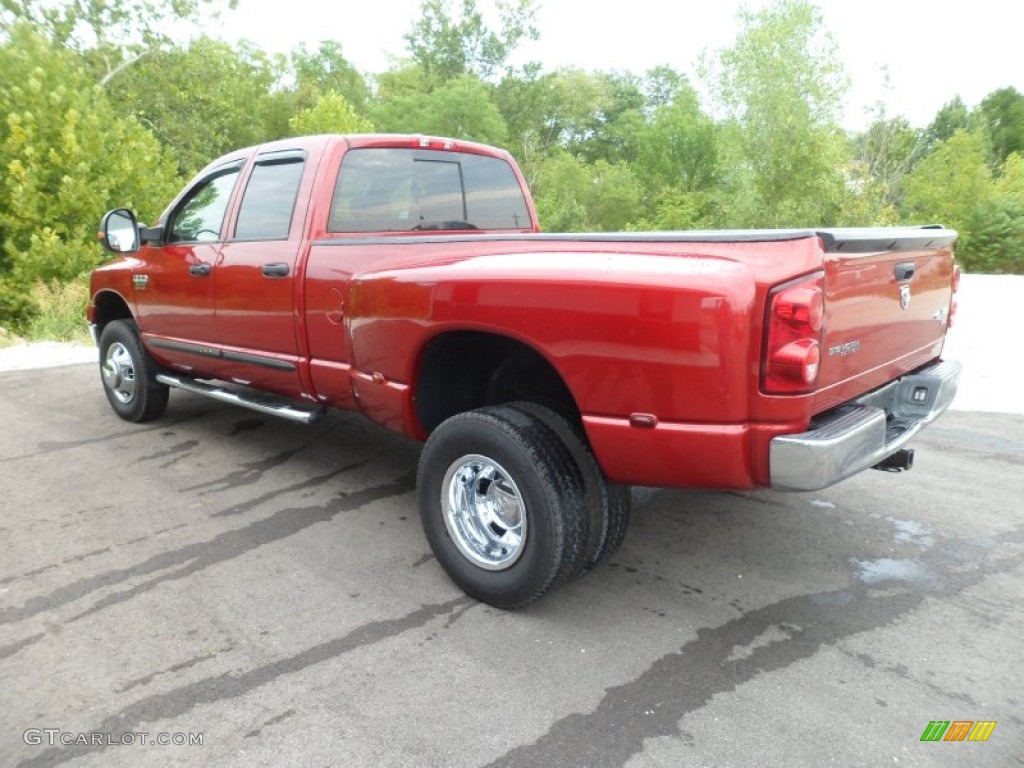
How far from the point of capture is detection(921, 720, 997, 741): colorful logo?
2227 mm

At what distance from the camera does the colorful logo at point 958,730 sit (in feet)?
7.30

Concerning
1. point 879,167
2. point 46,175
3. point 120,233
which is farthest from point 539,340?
point 879,167

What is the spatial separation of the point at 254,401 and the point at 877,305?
10.9 ft

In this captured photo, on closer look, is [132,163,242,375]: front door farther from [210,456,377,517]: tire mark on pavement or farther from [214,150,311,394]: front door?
[210,456,377,517]: tire mark on pavement

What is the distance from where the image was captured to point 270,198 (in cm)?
421

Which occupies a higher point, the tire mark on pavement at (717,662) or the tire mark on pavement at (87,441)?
the tire mark on pavement at (87,441)

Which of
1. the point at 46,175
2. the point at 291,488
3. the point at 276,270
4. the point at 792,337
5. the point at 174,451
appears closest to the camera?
the point at 792,337

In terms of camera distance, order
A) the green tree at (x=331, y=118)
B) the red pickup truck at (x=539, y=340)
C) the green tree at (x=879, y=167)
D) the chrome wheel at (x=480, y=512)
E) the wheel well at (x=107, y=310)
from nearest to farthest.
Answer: the red pickup truck at (x=539, y=340), the chrome wheel at (x=480, y=512), the wheel well at (x=107, y=310), the green tree at (x=879, y=167), the green tree at (x=331, y=118)

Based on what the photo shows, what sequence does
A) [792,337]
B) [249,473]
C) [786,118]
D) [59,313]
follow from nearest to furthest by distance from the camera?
[792,337] → [249,473] → [59,313] → [786,118]

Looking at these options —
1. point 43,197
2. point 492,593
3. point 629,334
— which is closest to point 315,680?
point 492,593

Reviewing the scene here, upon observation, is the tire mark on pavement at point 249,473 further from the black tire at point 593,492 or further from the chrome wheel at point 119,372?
the black tire at point 593,492

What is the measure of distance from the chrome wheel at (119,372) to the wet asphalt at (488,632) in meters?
1.22

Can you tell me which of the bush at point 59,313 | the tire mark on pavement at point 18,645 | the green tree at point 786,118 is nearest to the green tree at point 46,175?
the bush at point 59,313

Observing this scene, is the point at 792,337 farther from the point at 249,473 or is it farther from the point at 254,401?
the point at 249,473
